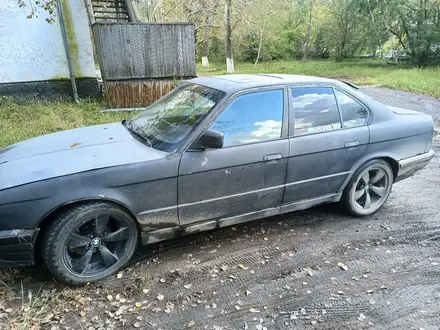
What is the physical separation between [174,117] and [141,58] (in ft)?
20.2

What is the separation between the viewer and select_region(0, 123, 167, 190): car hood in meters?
2.71

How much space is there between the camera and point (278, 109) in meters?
3.42

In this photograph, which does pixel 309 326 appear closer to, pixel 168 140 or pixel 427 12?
pixel 168 140

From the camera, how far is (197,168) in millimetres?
3025

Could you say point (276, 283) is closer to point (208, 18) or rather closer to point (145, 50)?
point (145, 50)

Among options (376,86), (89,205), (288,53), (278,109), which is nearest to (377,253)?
(278,109)

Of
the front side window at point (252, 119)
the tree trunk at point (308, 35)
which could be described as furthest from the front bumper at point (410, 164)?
the tree trunk at point (308, 35)

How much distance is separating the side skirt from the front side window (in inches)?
30.6

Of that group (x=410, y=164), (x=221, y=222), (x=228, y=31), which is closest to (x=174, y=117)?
(x=221, y=222)

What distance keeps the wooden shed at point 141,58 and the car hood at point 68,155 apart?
221 inches

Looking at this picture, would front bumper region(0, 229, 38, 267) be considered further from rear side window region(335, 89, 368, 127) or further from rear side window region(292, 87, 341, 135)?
rear side window region(335, 89, 368, 127)

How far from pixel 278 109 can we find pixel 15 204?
8.13 ft

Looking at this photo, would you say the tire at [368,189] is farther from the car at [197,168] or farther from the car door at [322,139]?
the car door at [322,139]

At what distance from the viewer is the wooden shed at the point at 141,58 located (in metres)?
8.49
